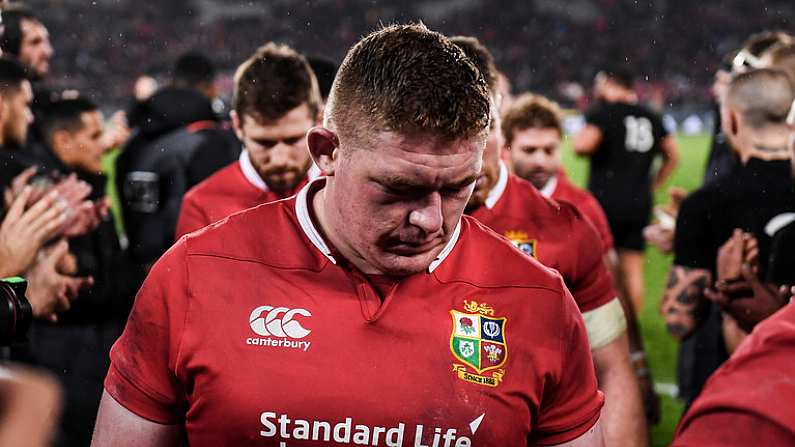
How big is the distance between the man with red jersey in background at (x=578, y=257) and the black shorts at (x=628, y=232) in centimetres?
523

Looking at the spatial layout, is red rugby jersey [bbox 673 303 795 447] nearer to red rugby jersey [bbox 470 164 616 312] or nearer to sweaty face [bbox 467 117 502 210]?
red rugby jersey [bbox 470 164 616 312]

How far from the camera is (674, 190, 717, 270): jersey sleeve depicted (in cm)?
399

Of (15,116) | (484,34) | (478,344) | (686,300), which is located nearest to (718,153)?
(686,300)

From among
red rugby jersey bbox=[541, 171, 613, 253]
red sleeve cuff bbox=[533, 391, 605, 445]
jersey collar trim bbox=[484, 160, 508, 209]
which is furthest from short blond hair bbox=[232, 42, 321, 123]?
red sleeve cuff bbox=[533, 391, 605, 445]

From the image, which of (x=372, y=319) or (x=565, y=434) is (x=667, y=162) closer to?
(x=565, y=434)

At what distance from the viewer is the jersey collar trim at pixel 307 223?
2174 mm

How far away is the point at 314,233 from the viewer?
7.19 feet

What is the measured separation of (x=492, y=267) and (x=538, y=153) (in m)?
3.08

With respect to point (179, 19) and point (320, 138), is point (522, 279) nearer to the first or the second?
point (320, 138)

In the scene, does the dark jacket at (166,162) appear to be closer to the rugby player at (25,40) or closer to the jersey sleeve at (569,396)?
the rugby player at (25,40)

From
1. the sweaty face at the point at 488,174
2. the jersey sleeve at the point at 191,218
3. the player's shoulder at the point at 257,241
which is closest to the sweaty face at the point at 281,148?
the jersey sleeve at the point at 191,218

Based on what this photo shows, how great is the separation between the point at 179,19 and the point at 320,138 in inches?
1437

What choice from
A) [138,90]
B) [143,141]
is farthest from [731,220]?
[138,90]

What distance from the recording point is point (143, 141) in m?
6.98
